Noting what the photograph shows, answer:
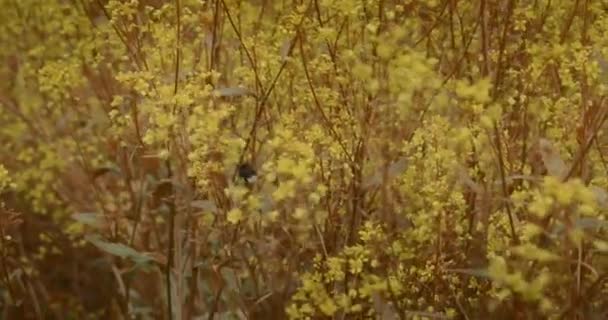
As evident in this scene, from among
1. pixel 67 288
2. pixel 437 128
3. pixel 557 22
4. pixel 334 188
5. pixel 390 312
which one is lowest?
pixel 67 288

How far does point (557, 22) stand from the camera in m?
2.57

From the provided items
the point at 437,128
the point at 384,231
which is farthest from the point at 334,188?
the point at 437,128

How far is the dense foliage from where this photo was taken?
216 centimetres

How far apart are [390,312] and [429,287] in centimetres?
Answer: 15

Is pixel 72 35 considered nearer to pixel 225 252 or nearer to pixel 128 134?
pixel 128 134

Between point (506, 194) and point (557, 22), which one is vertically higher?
point (557, 22)

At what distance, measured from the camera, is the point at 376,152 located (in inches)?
92.5

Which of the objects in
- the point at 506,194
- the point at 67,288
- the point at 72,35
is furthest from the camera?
the point at 67,288

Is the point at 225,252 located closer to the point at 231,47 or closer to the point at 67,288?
the point at 231,47

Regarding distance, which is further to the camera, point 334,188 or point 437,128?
point 334,188

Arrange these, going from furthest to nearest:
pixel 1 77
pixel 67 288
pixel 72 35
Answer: pixel 67 288, pixel 1 77, pixel 72 35

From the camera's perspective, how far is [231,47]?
9.77 feet

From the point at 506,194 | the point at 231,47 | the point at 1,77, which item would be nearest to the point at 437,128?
the point at 506,194

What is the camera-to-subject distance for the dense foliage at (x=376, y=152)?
2.16m
